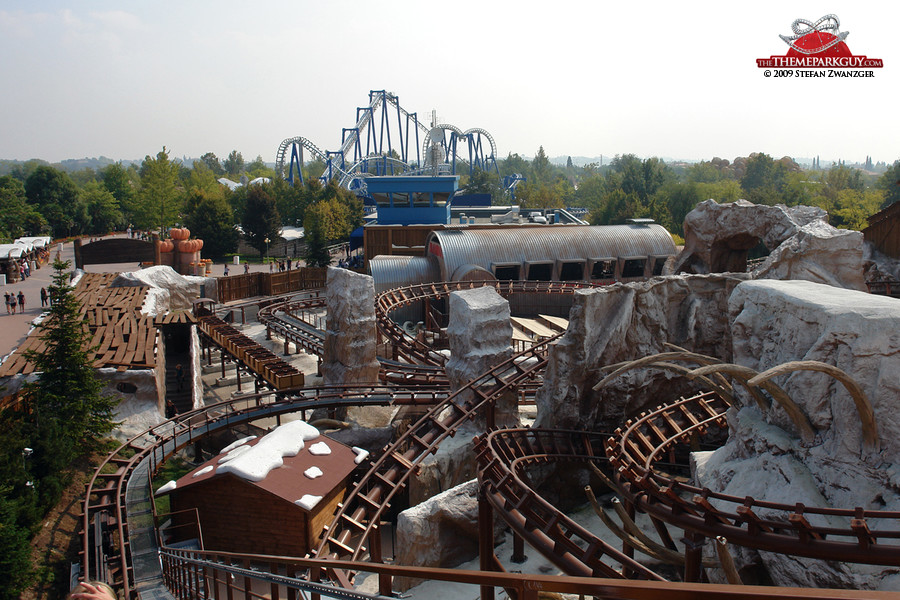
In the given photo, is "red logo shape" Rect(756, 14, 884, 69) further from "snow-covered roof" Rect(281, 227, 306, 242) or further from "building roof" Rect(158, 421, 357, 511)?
"snow-covered roof" Rect(281, 227, 306, 242)

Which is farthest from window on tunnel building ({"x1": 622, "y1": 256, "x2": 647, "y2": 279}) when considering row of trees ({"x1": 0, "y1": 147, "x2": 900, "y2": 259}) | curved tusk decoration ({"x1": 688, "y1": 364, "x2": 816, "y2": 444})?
curved tusk decoration ({"x1": 688, "y1": 364, "x2": 816, "y2": 444})

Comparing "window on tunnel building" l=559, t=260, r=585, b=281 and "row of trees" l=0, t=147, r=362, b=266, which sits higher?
"row of trees" l=0, t=147, r=362, b=266

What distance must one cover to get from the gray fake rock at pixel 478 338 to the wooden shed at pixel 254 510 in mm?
5490

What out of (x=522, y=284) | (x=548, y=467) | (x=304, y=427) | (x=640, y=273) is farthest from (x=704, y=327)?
(x=640, y=273)

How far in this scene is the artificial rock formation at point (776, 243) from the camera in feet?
62.2

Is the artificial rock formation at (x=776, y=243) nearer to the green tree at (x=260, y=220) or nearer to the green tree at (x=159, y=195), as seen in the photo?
the green tree at (x=260, y=220)

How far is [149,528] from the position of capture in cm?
1248

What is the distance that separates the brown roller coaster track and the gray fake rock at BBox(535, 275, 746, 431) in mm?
1012

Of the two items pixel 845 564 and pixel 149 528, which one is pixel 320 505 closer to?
pixel 149 528

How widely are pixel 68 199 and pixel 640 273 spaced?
59460 millimetres

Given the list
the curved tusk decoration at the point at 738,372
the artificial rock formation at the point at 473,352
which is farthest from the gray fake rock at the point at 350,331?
the curved tusk decoration at the point at 738,372

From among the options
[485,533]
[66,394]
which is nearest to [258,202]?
[66,394]

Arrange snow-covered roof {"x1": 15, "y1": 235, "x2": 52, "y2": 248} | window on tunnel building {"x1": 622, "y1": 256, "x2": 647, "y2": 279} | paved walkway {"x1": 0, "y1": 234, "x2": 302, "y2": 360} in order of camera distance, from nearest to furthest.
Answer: paved walkway {"x1": 0, "y1": 234, "x2": 302, "y2": 360}, window on tunnel building {"x1": 622, "y1": 256, "x2": 647, "y2": 279}, snow-covered roof {"x1": 15, "y1": 235, "x2": 52, "y2": 248}

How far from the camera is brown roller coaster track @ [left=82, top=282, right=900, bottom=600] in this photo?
5.10m
